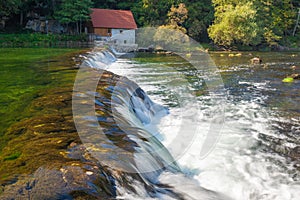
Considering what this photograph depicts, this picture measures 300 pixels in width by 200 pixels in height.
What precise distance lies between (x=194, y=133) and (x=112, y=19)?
3287 cm

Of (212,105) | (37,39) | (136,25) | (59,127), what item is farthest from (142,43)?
(59,127)

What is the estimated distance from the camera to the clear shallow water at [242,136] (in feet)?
14.6

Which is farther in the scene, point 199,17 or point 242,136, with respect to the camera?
point 199,17

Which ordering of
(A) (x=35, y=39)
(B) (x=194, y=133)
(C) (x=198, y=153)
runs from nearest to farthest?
(C) (x=198, y=153)
(B) (x=194, y=133)
(A) (x=35, y=39)

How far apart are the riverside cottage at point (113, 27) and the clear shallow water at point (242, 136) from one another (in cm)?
2467

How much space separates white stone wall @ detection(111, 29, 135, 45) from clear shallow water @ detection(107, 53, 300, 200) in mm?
24440

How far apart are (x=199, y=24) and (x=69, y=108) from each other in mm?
36478

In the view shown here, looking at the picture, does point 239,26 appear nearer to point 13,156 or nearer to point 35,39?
point 35,39

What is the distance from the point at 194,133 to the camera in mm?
7012

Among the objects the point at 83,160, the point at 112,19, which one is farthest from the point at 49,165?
the point at 112,19

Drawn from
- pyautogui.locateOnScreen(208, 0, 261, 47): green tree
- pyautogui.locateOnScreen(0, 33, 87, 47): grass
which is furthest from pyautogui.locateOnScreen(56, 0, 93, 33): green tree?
pyautogui.locateOnScreen(208, 0, 261, 47): green tree

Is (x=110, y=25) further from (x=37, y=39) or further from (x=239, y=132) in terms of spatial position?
(x=239, y=132)

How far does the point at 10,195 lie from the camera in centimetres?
248

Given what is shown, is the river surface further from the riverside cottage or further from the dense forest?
the riverside cottage
